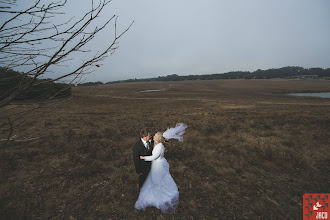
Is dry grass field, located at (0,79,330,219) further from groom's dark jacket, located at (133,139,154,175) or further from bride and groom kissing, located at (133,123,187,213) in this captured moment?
groom's dark jacket, located at (133,139,154,175)

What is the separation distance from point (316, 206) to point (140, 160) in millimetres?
5460

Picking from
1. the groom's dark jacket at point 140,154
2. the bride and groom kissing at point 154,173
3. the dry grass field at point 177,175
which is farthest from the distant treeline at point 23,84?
the bride and groom kissing at point 154,173

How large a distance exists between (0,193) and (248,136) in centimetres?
1224

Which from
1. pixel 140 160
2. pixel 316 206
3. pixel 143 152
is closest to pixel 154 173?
pixel 140 160

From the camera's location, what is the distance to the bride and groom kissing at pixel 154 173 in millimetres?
3801

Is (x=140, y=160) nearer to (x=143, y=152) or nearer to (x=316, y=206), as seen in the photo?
(x=143, y=152)

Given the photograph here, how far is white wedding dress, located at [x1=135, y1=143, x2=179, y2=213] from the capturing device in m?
3.94

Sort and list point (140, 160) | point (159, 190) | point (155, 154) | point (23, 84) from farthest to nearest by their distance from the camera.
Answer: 1. point (159, 190)
2. point (140, 160)
3. point (155, 154)
4. point (23, 84)

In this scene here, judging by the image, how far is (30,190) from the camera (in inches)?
196

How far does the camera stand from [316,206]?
437 cm

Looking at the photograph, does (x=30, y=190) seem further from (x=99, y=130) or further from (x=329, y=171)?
(x=329, y=171)

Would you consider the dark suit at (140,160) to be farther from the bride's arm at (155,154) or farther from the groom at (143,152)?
the bride's arm at (155,154)

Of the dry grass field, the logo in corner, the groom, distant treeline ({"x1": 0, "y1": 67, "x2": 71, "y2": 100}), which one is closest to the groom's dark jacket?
the groom

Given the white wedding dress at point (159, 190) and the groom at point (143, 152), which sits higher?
the groom at point (143, 152)
